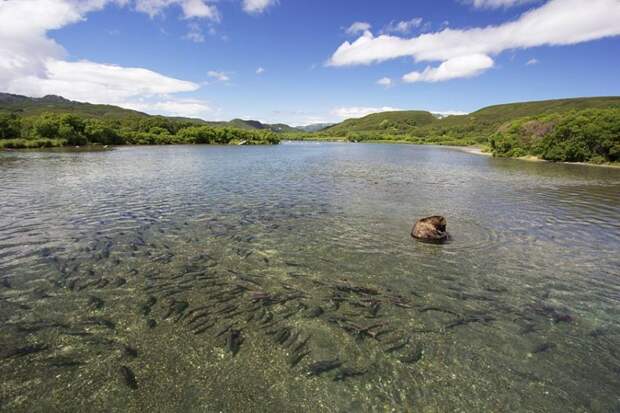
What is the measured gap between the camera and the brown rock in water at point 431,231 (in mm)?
16337

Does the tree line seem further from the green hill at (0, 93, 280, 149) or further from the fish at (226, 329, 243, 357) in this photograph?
the fish at (226, 329, 243, 357)

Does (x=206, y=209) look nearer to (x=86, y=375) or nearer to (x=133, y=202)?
(x=133, y=202)

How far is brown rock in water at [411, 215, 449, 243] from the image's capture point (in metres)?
16.3

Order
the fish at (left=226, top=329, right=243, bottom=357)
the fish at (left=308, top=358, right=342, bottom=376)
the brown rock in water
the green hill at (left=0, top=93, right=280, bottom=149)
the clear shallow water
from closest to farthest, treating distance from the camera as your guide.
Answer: the clear shallow water → the fish at (left=308, top=358, right=342, bottom=376) → the fish at (left=226, top=329, right=243, bottom=357) → the brown rock in water → the green hill at (left=0, top=93, right=280, bottom=149)

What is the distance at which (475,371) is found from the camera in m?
7.39

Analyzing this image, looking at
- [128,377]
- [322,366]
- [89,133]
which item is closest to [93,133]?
[89,133]

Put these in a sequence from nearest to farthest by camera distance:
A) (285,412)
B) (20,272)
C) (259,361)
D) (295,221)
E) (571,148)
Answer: (285,412) < (259,361) < (20,272) < (295,221) < (571,148)

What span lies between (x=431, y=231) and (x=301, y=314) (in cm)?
987

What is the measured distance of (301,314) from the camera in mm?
9492

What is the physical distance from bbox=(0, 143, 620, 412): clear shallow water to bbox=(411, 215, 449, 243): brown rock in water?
961 millimetres

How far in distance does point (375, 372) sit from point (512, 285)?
7.56 m

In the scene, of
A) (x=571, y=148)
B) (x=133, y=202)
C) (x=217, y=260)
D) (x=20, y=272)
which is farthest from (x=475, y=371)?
(x=571, y=148)

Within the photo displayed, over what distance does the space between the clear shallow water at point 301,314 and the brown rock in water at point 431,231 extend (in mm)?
961

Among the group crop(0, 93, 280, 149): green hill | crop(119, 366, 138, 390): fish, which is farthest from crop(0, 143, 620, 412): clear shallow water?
crop(0, 93, 280, 149): green hill
